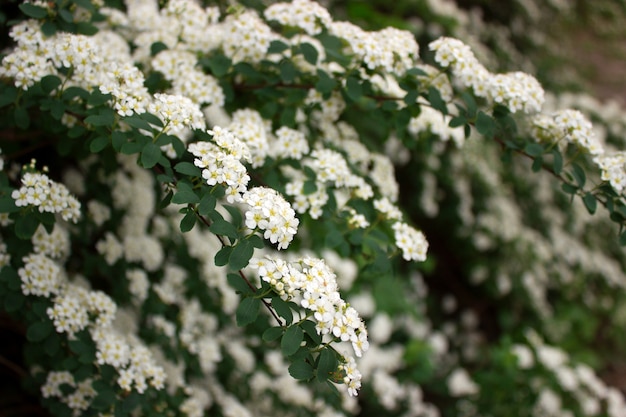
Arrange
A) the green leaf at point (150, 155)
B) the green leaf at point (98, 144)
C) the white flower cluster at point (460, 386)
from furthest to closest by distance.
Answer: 1. the white flower cluster at point (460, 386)
2. the green leaf at point (98, 144)
3. the green leaf at point (150, 155)

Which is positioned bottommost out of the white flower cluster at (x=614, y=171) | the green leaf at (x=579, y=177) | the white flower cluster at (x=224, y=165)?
the green leaf at (x=579, y=177)

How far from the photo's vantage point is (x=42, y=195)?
5.55ft

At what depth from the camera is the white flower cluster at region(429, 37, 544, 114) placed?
6.82 feet

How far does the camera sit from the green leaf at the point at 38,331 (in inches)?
71.4

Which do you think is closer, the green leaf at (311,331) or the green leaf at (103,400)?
the green leaf at (311,331)

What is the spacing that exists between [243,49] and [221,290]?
1.12m

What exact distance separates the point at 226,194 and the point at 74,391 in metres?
0.94

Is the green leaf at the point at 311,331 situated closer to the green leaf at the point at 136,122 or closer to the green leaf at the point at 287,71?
the green leaf at the point at 136,122

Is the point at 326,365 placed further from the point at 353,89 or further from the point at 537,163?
the point at 537,163

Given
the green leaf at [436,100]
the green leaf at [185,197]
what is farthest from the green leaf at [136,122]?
the green leaf at [436,100]

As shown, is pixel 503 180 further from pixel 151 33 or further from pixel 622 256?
pixel 151 33

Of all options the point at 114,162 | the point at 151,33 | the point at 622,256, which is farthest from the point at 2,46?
the point at 622,256

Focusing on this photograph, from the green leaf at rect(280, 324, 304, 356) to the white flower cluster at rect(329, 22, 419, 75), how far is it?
1.01m

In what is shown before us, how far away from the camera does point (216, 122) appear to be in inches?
103
